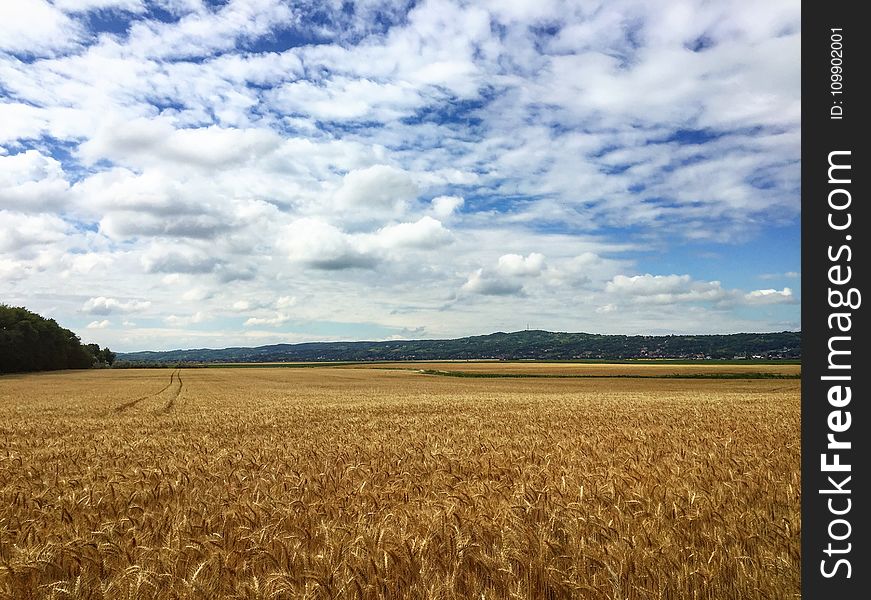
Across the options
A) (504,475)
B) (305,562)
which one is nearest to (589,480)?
(504,475)

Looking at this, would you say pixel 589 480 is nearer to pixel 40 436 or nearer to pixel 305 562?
pixel 305 562

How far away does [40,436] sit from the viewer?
14.0 metres

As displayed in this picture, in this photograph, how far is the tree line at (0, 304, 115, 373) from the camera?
101 meters

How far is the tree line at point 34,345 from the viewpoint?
100750mm

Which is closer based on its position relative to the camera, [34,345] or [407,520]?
[407,520]

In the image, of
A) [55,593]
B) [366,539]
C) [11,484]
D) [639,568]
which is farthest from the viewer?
[11,484]

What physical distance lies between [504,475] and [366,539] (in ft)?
10.9

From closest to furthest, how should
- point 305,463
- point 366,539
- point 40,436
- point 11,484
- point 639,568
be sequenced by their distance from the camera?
point 639,568 → point 366,539 → point 11,484 → point 305,463 → point 40,436

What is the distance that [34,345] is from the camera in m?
106

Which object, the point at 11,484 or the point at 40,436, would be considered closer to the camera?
the point at 11,484

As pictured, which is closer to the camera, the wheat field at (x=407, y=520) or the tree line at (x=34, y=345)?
the wheat field at (x=407, y=520)

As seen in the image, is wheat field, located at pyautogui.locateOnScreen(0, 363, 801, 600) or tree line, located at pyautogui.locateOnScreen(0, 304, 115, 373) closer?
wheat field, located at pyautogui.locateOnScreen(0, 363, 801, 600)
